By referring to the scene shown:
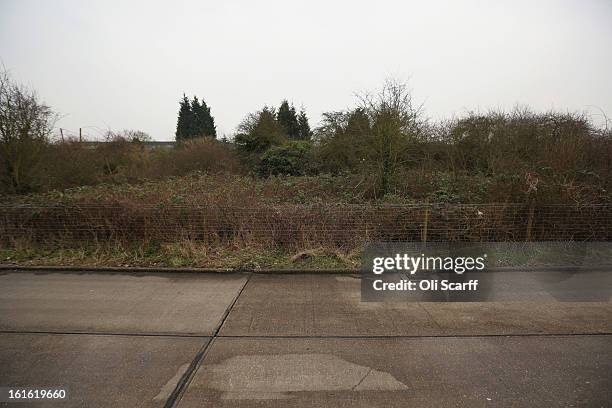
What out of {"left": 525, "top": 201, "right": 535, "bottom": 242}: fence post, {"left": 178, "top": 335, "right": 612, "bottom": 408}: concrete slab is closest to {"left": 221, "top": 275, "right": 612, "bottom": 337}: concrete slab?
{"left": 178, "top": 335, "right": 612, "bottom": 408}: concrete slab

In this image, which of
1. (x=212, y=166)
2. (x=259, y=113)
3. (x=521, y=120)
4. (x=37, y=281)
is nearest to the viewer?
(x=37, y=281)

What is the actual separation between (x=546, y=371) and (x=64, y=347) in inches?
195

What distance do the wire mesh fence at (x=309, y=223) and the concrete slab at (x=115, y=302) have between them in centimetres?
121

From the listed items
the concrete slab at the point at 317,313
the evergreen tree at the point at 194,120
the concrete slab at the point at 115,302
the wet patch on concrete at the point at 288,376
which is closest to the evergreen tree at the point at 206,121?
the evergreen tree at the point at 194,120

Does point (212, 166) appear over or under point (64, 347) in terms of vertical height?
Result: over

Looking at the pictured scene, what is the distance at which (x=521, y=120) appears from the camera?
11359mm

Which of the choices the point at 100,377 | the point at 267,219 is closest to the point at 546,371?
the point at 100,377

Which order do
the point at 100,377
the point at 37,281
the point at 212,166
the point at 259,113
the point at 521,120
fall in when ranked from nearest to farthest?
the point at 100,377 → the point at 37,281 → the point at 521,120 → the point at 212,166 → the point at 259,113

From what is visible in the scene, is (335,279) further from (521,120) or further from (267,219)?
(521,120)

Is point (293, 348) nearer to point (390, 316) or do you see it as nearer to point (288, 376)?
point (288, 376)

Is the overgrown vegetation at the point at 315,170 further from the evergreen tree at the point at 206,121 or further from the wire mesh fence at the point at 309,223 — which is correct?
the evergreen tree at the point at 206,121

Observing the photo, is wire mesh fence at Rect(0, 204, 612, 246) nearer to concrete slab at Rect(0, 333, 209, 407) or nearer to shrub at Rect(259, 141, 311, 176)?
concrete slab at Rect(0, 333, 209, 407)

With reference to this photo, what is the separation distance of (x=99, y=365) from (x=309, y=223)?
4.05 meters

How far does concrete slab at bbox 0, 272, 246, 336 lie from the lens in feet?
12.0
